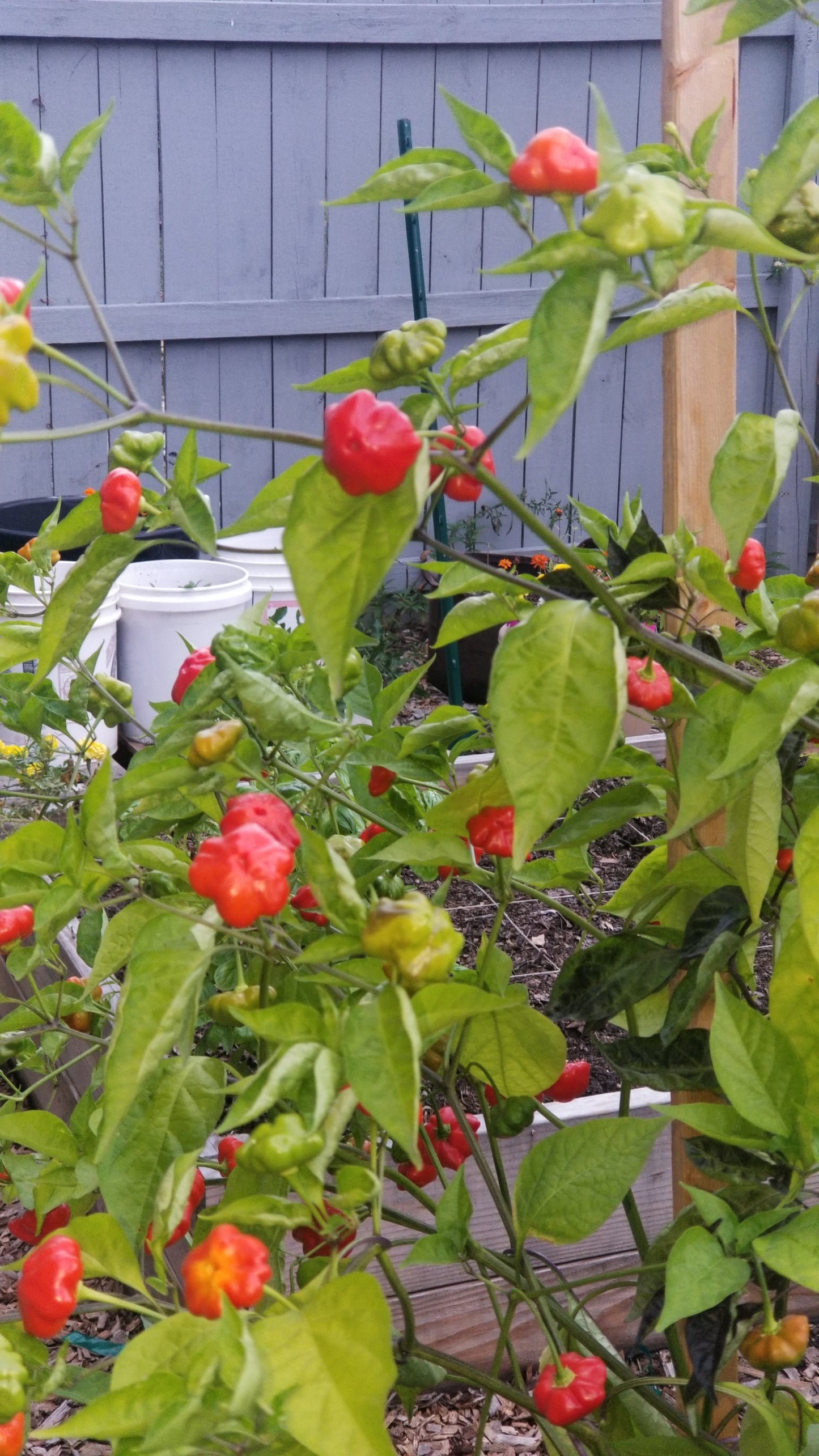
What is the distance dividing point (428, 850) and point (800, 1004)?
0.69 ft

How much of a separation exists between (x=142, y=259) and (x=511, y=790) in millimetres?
4210

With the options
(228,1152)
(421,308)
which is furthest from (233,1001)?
(421,308)

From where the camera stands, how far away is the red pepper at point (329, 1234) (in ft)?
1.88

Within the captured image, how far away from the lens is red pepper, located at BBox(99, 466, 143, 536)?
2.04 feet

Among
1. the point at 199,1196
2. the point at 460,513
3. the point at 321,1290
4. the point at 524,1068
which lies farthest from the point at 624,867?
the point at 460,513

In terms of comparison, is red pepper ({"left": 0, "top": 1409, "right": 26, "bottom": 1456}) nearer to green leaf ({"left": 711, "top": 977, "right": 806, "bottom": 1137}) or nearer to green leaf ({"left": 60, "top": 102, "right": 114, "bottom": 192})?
green leaf ({"left": 711, "top": 977, "right": 806, "bottom": 1137})

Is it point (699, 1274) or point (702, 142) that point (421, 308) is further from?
point (699, 1274)

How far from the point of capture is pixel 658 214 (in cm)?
41

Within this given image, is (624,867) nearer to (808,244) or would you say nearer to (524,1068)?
(524,1068)

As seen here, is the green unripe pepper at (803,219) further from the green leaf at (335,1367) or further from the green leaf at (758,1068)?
the green leaf at (335,1367)

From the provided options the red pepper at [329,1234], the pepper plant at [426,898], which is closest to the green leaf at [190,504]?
the pepper plant at [426,898]

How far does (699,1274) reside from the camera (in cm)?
62

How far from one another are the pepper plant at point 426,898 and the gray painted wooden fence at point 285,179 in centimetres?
326

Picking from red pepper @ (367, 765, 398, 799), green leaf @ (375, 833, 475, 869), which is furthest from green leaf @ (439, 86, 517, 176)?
red pepper @ (367, 765, 398, 799)
